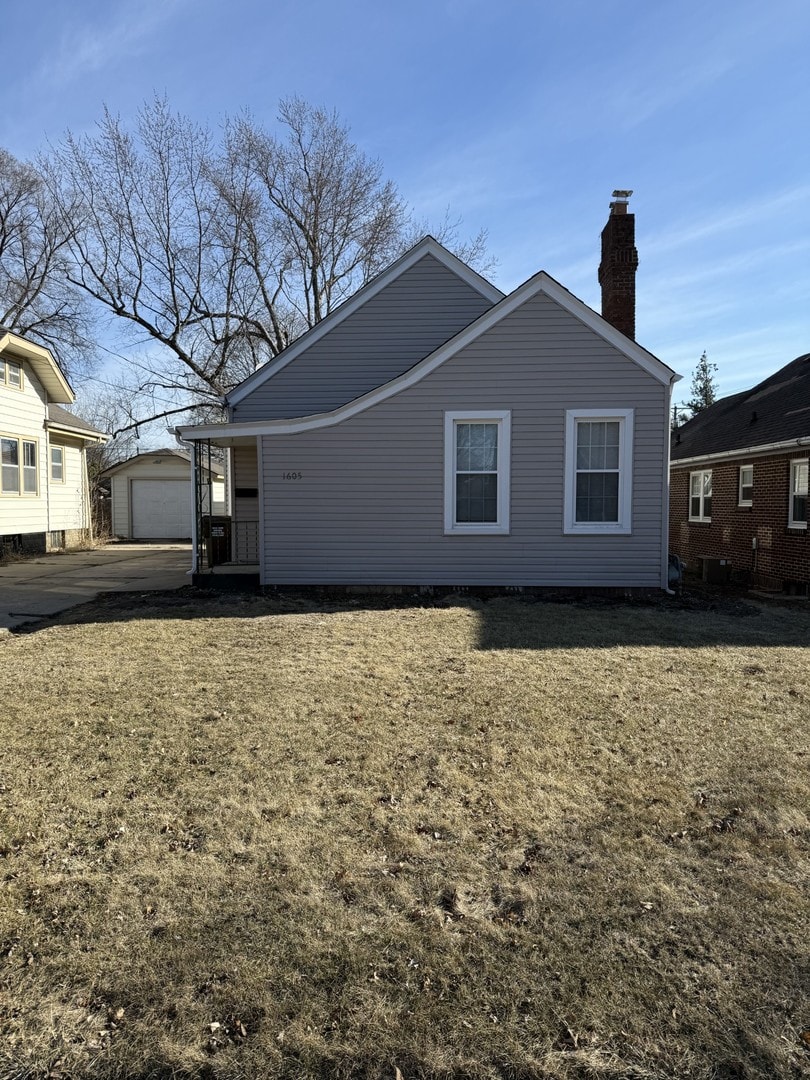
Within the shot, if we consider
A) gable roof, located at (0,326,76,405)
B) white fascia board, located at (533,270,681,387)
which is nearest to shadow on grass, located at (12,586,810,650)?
white fascia board, located at (533,270,681,387)

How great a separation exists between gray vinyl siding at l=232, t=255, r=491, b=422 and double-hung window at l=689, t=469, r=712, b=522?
8275 millimetres

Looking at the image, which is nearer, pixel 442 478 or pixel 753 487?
pixel 442 478

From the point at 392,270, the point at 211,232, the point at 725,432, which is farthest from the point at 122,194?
the point at 725,432

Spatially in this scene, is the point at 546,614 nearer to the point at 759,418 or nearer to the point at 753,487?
the point at 753,487

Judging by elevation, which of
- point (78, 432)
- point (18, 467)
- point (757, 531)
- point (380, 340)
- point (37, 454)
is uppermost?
point (380, 340)

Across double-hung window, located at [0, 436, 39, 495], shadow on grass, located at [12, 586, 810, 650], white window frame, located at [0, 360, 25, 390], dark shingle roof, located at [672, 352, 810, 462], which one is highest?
white window frame, located at [0, 360, 25, 390]

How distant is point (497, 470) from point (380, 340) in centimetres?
368

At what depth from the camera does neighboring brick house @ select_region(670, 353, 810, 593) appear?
40.6ft

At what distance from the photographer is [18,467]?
17.4 meters

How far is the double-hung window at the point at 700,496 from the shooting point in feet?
53.8

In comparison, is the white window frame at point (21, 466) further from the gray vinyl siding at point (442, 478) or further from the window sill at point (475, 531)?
the window sill at point (475, 531)

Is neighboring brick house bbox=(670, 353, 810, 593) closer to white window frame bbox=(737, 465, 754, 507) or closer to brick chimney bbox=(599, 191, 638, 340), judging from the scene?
white window frame bbox=(737, 465, 754, 507)

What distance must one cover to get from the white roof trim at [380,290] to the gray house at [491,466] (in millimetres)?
2248

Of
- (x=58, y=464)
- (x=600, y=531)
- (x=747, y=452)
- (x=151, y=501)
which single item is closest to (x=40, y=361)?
(x=58, y=464)
